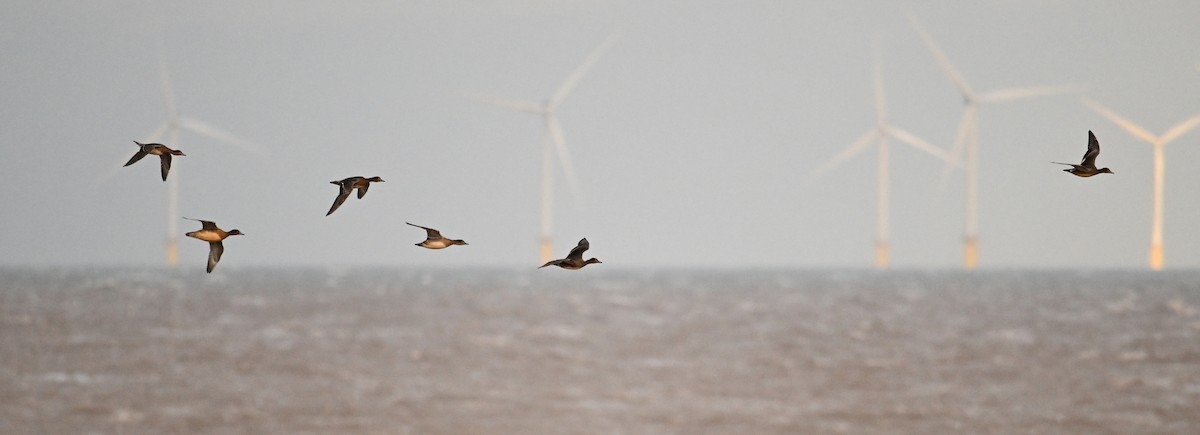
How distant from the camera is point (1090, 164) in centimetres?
982

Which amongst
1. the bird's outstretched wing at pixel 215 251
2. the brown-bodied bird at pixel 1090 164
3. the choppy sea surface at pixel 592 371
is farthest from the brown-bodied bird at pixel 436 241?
the choppy sea surface at pixel 592 371

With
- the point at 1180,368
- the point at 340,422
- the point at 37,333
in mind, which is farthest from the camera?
the point at 37,333

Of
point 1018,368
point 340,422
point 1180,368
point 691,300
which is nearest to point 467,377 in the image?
point 340,422

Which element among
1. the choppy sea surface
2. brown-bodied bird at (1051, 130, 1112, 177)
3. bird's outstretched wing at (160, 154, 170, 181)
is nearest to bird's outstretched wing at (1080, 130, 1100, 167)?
brown-bodied bird at (1051, 130, 1112, 177)

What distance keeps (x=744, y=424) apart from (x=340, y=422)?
7.93 meters

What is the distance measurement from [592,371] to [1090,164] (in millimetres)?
31167

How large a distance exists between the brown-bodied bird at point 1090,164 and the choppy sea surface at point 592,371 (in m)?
19.7

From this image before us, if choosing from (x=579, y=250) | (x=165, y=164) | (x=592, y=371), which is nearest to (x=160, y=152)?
(x=165, y=164)

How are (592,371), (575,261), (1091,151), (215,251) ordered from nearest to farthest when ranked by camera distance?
1. (575,261)
2. (1091,151)
3. (215,251)
4. (592,371)

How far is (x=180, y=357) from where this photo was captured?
1711 inches

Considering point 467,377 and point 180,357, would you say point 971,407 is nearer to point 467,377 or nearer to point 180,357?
point 467,377

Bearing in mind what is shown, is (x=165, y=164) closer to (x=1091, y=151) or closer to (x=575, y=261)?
(x=575, y=261)

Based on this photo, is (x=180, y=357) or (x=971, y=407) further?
(x=180, y=357)

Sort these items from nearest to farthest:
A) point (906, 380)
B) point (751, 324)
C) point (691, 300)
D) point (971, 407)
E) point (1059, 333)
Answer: point (971, 407) → point (906, 380) → point (1059, 333) → point (751, 324) → point (691, 300)
